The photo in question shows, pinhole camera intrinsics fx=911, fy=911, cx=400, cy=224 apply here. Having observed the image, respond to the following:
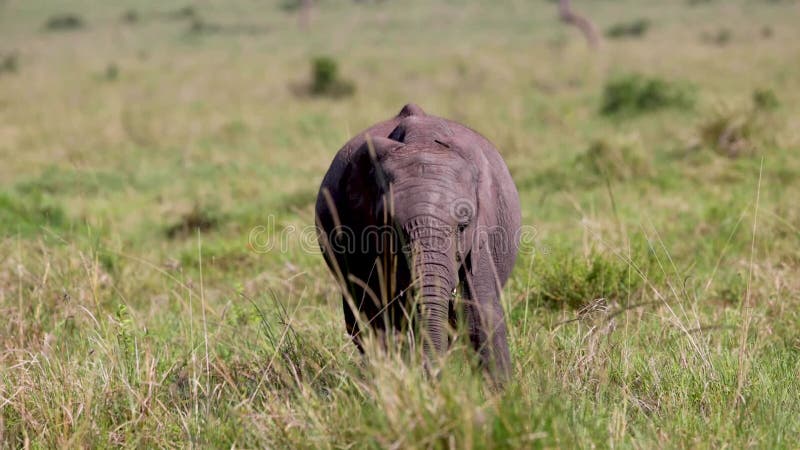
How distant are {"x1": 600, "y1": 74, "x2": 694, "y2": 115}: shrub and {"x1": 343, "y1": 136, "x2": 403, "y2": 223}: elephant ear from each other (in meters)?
10.9

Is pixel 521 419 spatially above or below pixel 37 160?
above

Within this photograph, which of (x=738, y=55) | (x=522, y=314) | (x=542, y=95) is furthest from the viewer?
(x=738, y=55)

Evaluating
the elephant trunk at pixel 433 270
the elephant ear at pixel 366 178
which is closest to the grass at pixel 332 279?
the elephant trunk at pixel 433 270

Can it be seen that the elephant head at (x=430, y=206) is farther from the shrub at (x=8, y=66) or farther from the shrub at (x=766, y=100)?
the shrub at (x=8, y=66)

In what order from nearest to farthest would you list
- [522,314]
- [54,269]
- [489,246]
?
1. [489,246]
2. [522,314]
3. [54,269]

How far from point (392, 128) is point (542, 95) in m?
12.9

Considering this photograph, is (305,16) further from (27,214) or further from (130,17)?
(27,214)

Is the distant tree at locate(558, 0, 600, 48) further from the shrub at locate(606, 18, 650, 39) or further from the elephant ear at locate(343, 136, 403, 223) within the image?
the elephant ear at locate(343, 136, 403, 223)

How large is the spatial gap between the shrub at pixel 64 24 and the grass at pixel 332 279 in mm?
17001

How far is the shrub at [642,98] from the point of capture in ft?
47.0

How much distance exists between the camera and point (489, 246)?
4180mm

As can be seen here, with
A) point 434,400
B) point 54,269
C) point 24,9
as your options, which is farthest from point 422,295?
point 24,9

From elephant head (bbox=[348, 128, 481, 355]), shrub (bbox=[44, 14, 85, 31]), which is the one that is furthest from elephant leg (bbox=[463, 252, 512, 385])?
shrub (bbox=[44, 14, 85, 31])

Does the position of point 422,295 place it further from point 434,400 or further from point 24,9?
point 24,9
